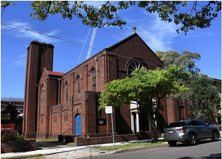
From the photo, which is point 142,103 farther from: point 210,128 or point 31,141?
point 31,141

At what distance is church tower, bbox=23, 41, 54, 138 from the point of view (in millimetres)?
36253

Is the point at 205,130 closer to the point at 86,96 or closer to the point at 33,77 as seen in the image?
the point at 86,96

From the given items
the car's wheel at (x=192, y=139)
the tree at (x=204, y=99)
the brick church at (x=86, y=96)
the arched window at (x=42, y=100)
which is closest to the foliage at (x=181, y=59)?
the tree at (x=204, y=99)

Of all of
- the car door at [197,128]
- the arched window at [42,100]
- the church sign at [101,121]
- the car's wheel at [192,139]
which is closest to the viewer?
the car's wheel at [192,139]

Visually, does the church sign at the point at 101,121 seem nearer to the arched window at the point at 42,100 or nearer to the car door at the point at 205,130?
the car door at the point at 205,130

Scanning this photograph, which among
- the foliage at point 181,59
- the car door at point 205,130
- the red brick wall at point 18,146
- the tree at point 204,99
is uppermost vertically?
the foliage at point 181,59

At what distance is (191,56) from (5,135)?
45517mm

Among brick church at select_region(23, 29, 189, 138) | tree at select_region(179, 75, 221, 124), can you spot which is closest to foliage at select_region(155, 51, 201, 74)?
tree at select_region(179, 75, 221, 124)

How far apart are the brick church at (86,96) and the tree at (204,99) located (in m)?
6.72

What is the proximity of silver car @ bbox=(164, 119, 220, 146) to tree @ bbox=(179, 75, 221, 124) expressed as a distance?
2140cm

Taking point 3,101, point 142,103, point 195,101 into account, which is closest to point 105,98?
point 142,103

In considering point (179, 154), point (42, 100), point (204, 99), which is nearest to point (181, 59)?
point (204, 99)

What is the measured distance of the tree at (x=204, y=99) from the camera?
3453 cm

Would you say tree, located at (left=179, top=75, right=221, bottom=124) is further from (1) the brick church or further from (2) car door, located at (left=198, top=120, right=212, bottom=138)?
(2) car door, located at (left=198, top=120, right=212, bottom=138)
